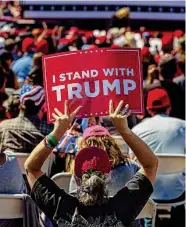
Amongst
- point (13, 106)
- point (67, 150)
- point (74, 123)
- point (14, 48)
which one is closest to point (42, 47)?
point (14, 48)

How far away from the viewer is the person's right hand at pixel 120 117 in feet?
13.1

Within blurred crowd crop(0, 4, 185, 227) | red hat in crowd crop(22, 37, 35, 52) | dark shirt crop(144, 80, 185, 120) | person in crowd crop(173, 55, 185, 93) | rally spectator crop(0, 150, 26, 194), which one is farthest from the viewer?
red hat in crowd crop(22, 37, 35, 52)

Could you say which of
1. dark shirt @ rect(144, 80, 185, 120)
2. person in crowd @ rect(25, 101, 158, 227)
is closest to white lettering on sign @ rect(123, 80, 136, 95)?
person in crowd @ rect(25, 101, 158, 227)

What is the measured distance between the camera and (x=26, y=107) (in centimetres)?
639

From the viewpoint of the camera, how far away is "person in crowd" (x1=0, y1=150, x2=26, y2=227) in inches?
185

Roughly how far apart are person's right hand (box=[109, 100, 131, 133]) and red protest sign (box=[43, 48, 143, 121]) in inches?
8.8

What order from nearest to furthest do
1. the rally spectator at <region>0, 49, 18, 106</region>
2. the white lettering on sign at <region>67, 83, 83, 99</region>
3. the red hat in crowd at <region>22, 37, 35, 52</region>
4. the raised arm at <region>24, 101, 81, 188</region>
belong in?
1. the raised arm at <region>24, 101, 81, 188</region>
2. the white lettering on sign at <region>67, 83, 83, 99</region>
3. the rally spectator at <region>0, 49, 18, 106</region>
4. the red hat in crowd at <region>22, 37, 35, 52</region>

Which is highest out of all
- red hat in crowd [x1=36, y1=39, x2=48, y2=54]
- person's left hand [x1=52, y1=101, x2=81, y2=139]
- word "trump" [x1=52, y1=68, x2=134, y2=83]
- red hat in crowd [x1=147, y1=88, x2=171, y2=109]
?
word "trump" [x1=52, y1=68, x2=134, y2=83]

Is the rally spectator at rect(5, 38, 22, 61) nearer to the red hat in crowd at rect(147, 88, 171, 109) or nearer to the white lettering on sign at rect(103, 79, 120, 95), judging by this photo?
the red hat in crowd at rect(147, 88, 171, 109)

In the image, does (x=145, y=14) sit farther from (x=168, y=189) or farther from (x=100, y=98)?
(x=100, y=98)

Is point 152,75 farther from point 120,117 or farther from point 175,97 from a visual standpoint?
point 120,117

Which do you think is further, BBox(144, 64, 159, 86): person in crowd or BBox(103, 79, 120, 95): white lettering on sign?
BBox(144, 64, 159, 86): person in crowd

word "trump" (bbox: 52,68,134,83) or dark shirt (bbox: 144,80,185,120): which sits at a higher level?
word "trump" (bbox: 52,68,134,83)

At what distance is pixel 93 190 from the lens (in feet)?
12.6
